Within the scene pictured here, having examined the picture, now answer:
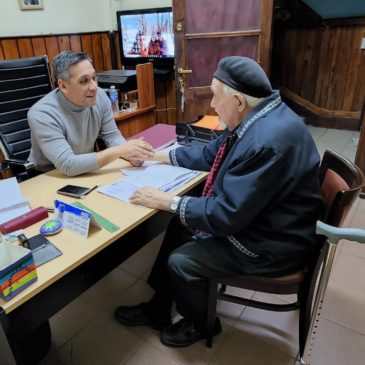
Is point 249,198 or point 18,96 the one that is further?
point 18,96

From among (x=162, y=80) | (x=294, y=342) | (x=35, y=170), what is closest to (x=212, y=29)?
(x=162, y=80)

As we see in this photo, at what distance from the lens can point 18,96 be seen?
6.38 ft

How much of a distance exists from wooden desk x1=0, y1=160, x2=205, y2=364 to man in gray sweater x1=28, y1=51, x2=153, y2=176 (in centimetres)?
7

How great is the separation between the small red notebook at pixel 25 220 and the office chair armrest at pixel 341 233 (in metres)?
0.89

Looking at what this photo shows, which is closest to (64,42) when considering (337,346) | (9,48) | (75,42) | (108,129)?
(75,42)

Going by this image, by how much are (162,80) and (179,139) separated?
220 centimetres

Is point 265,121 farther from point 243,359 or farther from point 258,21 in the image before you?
point 258,21

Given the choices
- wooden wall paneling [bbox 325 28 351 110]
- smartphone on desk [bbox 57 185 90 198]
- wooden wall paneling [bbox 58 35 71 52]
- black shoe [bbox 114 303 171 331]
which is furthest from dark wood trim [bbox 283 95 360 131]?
smartphone on desk [bbox 57 185 90 198]

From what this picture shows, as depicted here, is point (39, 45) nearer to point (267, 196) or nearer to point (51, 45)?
point (51, 45)

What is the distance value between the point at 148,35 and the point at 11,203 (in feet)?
9.86

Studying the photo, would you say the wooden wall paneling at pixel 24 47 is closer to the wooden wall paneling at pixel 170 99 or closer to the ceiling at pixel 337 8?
the wooden wall paneling at pixel 170 99

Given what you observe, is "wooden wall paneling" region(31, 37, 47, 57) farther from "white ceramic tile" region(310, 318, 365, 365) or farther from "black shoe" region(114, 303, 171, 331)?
"white ceramic tile" region(310, 318, 365, 365)

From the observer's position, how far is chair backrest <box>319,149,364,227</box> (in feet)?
3.36

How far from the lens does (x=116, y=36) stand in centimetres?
400
